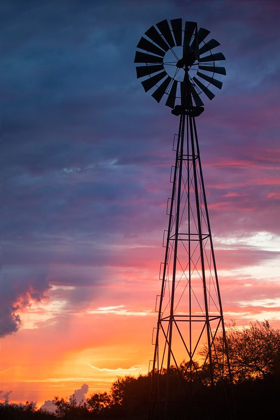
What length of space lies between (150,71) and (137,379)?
28.0m

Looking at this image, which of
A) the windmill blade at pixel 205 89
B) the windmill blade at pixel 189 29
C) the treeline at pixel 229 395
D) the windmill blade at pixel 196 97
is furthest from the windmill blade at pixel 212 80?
the treeline at pixel 229 395

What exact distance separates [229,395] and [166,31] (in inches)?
791

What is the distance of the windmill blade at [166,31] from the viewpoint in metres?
24.1

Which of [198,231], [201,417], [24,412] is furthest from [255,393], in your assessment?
[24,412]

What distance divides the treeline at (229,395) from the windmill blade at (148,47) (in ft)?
52.0

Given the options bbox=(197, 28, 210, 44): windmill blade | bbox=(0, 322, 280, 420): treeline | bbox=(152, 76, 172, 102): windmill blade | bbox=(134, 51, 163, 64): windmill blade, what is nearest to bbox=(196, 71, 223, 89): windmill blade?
bbox=(152, 76, 172, 102): windmill blade

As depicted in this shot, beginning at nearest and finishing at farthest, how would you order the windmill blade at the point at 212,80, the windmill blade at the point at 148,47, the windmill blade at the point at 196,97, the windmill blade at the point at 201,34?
the windmill blade at the point at 148,47 → the windmill blade at the point at 201,34 → the windmill blade at the point at 196,97 → the windmill blade at the point at 212,80

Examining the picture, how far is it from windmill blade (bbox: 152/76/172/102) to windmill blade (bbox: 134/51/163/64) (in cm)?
99

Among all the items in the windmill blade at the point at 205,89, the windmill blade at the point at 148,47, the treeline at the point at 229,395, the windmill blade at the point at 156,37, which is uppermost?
the windmill blade at the point at 156,37

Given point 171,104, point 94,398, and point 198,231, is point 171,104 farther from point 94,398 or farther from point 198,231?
point 94,398

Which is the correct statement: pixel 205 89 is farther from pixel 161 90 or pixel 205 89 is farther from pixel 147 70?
pixel 147 70

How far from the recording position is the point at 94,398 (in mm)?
40031

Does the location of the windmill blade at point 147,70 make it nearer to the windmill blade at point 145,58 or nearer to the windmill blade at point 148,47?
the windmill blade at point 145,58

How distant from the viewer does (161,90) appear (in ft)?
83.7
